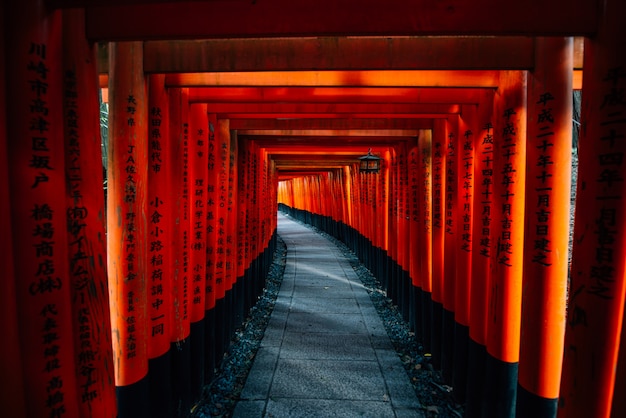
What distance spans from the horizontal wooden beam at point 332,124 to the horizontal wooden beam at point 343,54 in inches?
126

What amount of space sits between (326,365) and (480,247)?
10.8 ft

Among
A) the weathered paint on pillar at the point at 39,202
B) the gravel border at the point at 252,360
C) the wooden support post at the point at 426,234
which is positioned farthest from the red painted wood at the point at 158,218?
the wooden support post at the point at 426,234

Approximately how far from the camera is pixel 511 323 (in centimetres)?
358

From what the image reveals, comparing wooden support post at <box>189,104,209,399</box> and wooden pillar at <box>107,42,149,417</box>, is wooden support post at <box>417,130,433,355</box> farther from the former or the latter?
wooden pillar at <box>107,42,149,417</box>

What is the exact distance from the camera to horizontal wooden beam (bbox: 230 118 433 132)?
249 inches

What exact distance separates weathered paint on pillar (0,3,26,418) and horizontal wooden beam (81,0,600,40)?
0.75m

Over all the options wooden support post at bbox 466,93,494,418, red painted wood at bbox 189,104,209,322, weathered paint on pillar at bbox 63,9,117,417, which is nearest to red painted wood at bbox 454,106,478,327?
wooden support post at bbox 466,93,494,418

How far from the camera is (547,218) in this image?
291cm

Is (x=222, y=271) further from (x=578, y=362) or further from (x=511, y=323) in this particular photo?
(x=578, y=362)

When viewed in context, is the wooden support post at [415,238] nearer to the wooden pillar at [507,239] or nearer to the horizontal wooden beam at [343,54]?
the wooden pillar at [507,239]

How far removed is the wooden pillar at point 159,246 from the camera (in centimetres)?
374

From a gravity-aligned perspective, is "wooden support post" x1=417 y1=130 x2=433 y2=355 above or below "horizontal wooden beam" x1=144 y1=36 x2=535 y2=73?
below

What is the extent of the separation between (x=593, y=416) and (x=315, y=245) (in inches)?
719

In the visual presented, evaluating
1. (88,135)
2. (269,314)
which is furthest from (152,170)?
(269,314)
